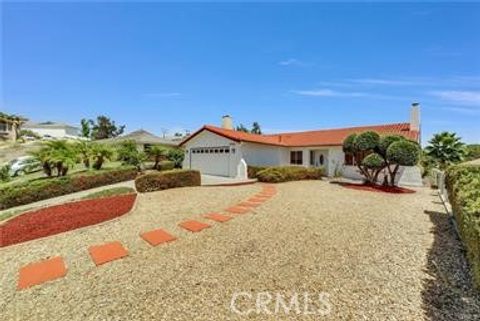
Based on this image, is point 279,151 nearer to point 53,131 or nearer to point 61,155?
point 61,155

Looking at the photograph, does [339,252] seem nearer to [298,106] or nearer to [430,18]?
[430,18]

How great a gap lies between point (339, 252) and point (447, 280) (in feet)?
5.57

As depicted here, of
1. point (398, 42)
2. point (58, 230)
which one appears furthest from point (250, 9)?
point (58, 230)

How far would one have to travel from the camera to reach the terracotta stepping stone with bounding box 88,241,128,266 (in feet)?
15.5

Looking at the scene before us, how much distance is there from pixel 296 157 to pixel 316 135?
2962mm

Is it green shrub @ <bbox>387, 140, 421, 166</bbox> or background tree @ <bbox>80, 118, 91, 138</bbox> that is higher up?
background tree @ <bbox>80, 118, 91, 138</bbox>

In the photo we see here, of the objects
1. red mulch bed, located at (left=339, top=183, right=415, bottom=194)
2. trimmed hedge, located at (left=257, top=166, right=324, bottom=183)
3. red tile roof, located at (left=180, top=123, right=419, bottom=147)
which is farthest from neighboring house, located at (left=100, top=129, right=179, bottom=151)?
red mulch bed, located at (left=339, top=183, right=415, bottom=194)

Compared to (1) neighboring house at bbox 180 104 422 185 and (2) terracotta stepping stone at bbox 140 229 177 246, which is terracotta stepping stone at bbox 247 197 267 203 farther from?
(1) neighboring house at bbox 180 104 422 185

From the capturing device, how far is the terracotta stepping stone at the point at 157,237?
5.57 meters

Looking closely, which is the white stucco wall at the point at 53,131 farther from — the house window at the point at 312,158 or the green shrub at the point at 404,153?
the green shrub at the point at 404,153

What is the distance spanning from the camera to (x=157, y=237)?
5.80 m

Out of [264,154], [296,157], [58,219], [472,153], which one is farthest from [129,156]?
[472,153]

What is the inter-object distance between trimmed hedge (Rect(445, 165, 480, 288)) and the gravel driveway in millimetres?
398

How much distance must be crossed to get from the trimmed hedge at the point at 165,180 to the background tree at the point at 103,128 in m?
56.6
